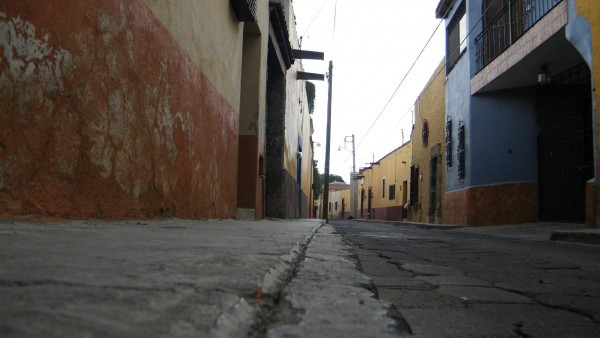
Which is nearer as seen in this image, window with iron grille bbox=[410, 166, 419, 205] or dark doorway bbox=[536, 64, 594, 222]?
dark doorway bbox=[536, 64, 594, 222]

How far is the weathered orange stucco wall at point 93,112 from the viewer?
210 centimetres

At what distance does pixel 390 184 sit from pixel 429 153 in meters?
13.1

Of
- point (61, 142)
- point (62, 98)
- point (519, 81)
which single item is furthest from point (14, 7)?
point (519, 81)

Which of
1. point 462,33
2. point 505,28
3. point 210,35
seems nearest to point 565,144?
point 505,28

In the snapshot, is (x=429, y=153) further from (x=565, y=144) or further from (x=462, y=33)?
(x=565, y=144)

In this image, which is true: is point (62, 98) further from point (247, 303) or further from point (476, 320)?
point (476, 320)

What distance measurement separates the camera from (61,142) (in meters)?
2.38

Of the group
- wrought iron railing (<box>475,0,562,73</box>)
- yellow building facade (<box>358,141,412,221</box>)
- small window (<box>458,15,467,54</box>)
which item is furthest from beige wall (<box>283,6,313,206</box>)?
yellow building facade (<box>358,141,412,221</box>)

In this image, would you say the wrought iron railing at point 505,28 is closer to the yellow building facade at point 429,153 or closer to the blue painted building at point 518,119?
the blue painted building at point 518,119

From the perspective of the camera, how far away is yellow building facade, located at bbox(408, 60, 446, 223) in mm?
14602

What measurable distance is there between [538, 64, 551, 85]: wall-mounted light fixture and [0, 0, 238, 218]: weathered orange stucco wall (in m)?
7.20

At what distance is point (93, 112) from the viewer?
2650mm

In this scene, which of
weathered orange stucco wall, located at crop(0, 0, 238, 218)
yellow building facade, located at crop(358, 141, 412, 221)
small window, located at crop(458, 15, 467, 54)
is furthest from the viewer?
yellow building facade, located at crop(358, 141, 412, 221)

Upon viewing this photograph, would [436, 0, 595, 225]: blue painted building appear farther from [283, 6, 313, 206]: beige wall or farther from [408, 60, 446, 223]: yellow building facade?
[283, 6, 313, 206]: beige wall
